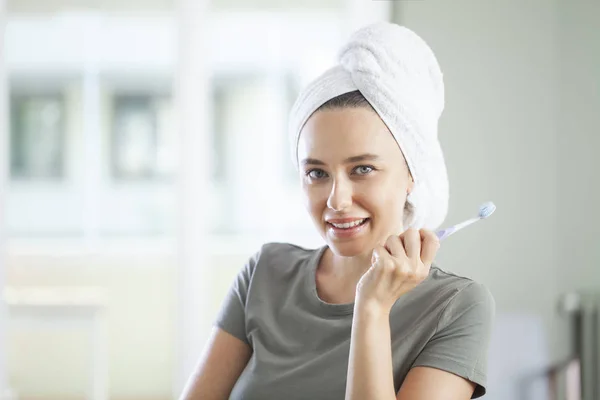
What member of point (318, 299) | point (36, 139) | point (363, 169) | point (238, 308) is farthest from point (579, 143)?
point (36, 139)

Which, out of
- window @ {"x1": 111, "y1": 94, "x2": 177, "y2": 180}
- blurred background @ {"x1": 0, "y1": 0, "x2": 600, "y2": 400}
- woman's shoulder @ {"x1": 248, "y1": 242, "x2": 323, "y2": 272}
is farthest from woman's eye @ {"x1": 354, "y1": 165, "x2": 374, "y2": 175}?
window @ {"x1": 111, "y1": 94, "x2": 177, "y2": 180}

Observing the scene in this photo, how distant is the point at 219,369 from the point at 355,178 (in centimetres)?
41

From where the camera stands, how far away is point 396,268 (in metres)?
0.87

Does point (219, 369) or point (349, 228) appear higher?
point (349, 228)

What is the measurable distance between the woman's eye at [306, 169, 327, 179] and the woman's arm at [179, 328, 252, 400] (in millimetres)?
318

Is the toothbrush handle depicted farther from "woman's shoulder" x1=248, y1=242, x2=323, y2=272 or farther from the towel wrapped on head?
"woman's shoulder" x1=248, y1=242, x2=323, y2=272

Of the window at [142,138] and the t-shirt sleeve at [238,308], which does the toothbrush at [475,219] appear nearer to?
the t-shirt sleeve at [238,308]

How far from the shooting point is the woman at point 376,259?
0.89 m

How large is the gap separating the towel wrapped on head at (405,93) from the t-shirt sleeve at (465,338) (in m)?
0.16

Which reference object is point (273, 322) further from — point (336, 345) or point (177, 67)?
point (177, 67)

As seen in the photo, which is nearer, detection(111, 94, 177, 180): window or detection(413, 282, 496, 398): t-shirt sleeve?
detection(413, 282, 496, 398): t-shirt sleeve

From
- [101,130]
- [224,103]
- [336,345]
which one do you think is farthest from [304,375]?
[101,130]

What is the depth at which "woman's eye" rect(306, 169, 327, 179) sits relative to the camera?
1.03 meters

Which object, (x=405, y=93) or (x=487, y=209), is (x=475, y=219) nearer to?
(x=487, y=209)
